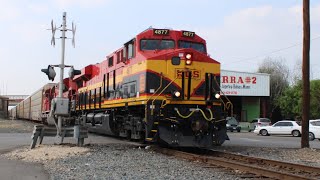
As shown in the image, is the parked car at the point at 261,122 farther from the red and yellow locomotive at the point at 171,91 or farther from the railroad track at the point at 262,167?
the railroad track at the point at 262,167

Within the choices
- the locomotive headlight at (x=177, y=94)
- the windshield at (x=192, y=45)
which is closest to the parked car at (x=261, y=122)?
the windshield at (x=192, y=45)

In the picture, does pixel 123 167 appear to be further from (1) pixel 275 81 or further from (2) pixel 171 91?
(1) pixel 275 81

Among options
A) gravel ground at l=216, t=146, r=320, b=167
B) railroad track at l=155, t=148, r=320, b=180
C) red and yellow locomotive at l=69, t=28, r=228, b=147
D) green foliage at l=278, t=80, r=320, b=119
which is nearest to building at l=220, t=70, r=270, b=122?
green foliage at l=278, t=80, r=320, b=119

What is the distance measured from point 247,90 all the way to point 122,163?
44240 mm

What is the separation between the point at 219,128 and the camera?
47.4 feet

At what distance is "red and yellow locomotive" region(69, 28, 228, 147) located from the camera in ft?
45.7

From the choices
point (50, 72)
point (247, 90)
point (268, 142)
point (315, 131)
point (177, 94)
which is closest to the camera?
point (177, 94)

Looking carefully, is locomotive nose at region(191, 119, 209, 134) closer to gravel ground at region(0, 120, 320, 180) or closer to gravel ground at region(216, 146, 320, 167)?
gravel ground at region(0, 120, 320, 180)

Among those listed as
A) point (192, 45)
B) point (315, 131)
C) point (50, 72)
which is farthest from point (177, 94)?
point (315, 131)

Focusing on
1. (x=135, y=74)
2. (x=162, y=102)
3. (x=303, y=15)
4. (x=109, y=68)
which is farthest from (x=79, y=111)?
(x=303, y=15)

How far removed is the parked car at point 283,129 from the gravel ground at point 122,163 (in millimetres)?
19018

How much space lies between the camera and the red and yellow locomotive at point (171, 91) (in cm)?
1394

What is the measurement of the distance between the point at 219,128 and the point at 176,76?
7.64 ft

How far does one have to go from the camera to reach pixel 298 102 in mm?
55031
